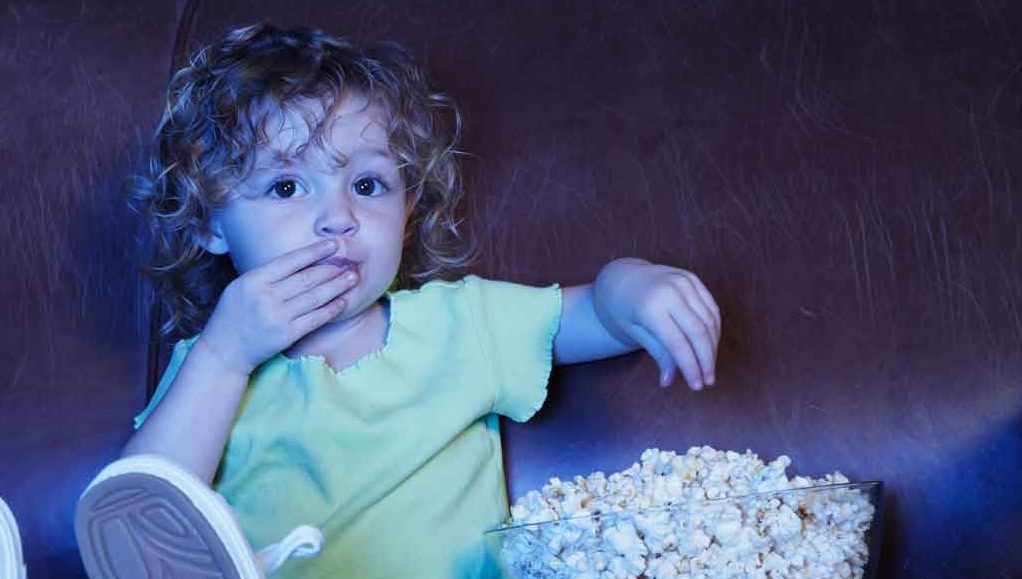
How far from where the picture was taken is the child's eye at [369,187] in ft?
3.27

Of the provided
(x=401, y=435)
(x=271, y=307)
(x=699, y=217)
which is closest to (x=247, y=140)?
(x=271, y=307)

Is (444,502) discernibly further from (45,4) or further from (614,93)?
(45,4)

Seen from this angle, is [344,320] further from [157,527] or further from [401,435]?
[157,527]

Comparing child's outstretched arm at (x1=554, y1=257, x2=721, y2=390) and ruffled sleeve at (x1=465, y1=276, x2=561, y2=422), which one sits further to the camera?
ruffled sleeve at (x1=465, y1=276, x2=561, y2=422)

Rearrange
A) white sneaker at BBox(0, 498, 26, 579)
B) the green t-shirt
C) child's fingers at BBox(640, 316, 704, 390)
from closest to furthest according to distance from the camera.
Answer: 1. white sneaker at BBox(0, 498, 26, 579)
2. child's fingers at BBox(640, 316, 704, 390)
3. the green t-shirt

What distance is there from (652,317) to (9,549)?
0.46 metres

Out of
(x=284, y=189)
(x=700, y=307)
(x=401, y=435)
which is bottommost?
(x=401, y=435)

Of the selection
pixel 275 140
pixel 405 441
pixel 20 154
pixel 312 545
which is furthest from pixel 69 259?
pixel 312 545

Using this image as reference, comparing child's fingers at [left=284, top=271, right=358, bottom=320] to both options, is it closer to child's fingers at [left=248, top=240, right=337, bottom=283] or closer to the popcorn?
child's fingers at [left=248, top=240, right=337, bottom=283]

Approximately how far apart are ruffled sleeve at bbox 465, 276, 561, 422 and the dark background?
0.03 meters

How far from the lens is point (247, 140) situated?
38.6 inches

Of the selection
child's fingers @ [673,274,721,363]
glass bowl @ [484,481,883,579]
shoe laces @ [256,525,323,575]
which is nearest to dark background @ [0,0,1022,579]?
child's fingers @ [673,274,721,363]

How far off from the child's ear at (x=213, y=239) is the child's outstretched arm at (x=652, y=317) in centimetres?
30

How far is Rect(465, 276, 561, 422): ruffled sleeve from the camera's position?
1.02 m
